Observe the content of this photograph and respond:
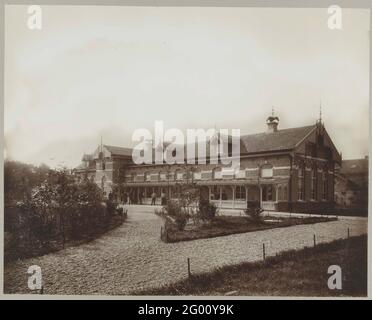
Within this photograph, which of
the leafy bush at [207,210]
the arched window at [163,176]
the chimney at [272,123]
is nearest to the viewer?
the chimney at [272,123]

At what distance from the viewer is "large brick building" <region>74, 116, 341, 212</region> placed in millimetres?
5293

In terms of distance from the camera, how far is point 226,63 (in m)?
5.22

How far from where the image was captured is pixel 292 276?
5156 millimetres

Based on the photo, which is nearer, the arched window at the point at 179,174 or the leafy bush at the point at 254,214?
the leafy bush at the point at 254,214

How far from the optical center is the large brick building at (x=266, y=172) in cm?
529

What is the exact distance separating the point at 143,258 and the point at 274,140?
8.32 feet

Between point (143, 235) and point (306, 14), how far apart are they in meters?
3.88

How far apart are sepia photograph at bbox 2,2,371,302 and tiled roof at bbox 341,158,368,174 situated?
19 millimetres

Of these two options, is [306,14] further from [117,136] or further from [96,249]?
[96,249]

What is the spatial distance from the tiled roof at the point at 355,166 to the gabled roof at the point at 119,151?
3085 millimetres

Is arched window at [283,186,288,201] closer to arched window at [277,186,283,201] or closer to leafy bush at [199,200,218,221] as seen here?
arched window at [277,186,283,201]

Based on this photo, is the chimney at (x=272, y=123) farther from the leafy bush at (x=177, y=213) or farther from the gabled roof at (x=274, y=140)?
the leafy bush at (x=177, y=213)

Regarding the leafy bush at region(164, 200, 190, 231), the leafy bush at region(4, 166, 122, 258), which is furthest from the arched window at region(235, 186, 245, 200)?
the leafy bush at region(4, 166, 122, 258)
